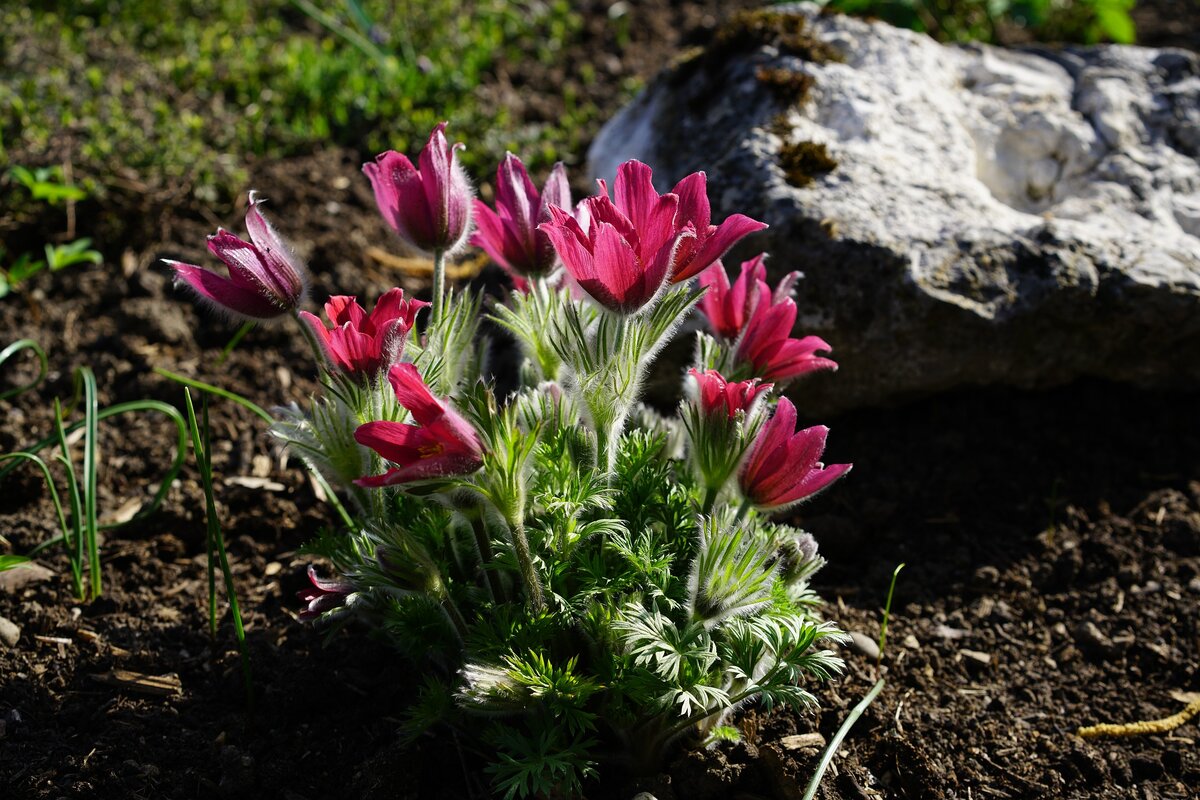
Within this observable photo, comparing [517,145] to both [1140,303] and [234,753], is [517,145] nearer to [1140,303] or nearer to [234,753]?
[1140,303]

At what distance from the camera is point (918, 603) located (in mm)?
2906

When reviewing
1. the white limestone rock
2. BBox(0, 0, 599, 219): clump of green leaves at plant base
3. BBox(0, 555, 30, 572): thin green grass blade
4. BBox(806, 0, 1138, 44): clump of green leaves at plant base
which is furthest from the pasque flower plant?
BBox(806, 0, 1138, 44): clump of green leaves at plant base

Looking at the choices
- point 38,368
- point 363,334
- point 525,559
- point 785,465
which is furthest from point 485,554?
point 38,368

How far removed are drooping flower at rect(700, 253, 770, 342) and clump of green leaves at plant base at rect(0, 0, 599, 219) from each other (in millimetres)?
2333

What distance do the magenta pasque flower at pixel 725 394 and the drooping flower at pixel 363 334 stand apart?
21.4 inches

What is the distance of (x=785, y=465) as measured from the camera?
1927mm

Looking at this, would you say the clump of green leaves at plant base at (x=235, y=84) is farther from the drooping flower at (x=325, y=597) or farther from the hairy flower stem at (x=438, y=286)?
the drooping flower at (x=325, y=597)

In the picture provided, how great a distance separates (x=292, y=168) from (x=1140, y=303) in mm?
3211

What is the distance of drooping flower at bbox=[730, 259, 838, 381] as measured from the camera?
221cm

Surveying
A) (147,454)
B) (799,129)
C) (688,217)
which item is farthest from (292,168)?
(688,217)

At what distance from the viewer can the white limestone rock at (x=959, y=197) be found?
3057 millimetres

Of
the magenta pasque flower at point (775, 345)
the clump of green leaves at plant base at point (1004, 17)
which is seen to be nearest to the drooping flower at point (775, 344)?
the magenta pasque flower at point (775, 345)

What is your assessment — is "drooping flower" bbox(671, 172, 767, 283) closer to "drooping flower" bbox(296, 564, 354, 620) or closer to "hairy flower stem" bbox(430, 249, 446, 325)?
"hairy flower stem" bbox(430, 249, 446, 325)

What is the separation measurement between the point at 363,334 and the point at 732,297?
32.5 inches
